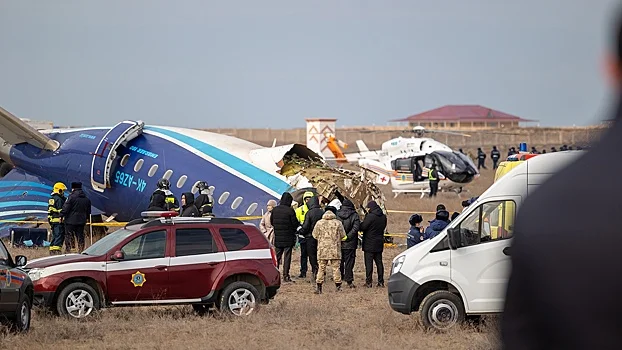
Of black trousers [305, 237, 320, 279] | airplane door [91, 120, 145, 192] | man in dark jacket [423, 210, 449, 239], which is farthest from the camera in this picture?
airplane door [91, 120, 145, 192]

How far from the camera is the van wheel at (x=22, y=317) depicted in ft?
39.6

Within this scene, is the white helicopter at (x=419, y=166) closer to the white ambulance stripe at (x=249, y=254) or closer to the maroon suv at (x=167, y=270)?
Answer: the white ambulance stripe at (x=249, y=254)

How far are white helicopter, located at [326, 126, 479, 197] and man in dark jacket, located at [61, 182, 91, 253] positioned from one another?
2039cm

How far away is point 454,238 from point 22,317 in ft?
18.3

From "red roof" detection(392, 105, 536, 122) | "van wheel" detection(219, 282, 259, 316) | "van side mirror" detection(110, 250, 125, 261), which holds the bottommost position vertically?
"van wheel" detection(219, 282, 259, 316)

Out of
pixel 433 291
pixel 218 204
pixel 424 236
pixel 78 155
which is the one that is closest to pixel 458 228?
pixel 433 291

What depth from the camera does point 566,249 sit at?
1.84 m

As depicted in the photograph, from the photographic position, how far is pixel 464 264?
13.0m

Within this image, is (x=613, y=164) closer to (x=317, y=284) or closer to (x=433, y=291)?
(x=433, y=291)

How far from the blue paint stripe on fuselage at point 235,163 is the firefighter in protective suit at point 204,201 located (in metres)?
1.29

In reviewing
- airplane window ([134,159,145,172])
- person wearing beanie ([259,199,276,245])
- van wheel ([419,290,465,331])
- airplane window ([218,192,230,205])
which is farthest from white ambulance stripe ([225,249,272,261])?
airplane window ([134,159,145,172])

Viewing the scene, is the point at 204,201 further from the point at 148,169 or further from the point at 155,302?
the point at 155,302

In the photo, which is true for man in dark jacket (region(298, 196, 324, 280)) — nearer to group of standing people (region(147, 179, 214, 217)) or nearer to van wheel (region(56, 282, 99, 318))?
group of standing people (region(147, 179, 214, 217))

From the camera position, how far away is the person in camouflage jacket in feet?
57.1
